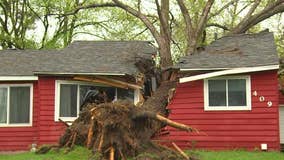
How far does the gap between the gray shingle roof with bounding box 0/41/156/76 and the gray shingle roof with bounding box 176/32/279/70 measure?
8.06 feet

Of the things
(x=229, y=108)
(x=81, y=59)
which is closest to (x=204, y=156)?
(x=229, y=108)

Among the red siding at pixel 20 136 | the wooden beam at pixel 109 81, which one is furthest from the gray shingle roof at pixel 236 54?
the red siding at pixel 20 136

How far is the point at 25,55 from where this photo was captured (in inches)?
709

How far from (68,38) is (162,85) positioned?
2096 centimetres

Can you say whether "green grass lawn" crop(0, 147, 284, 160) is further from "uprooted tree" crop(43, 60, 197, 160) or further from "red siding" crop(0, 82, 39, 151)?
"red siding" crop(0, 82, 39, 151)

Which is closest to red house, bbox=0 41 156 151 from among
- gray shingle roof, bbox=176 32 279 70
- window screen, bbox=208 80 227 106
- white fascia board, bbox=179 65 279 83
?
gray shingle roof, bbox=176 32 279 70

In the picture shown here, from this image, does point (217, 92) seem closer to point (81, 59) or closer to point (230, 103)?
point (230, 103)

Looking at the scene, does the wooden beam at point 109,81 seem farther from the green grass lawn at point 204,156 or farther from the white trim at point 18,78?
the green grass lawn at point 204,156

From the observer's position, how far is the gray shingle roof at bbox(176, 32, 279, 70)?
44.3ft

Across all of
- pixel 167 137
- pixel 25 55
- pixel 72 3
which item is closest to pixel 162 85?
pixel 167 137

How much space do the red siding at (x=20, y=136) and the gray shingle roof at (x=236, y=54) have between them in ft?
17.9

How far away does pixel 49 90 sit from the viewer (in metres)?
14.7

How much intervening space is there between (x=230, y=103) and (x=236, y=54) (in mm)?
2055

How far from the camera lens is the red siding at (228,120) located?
43.2 feet
